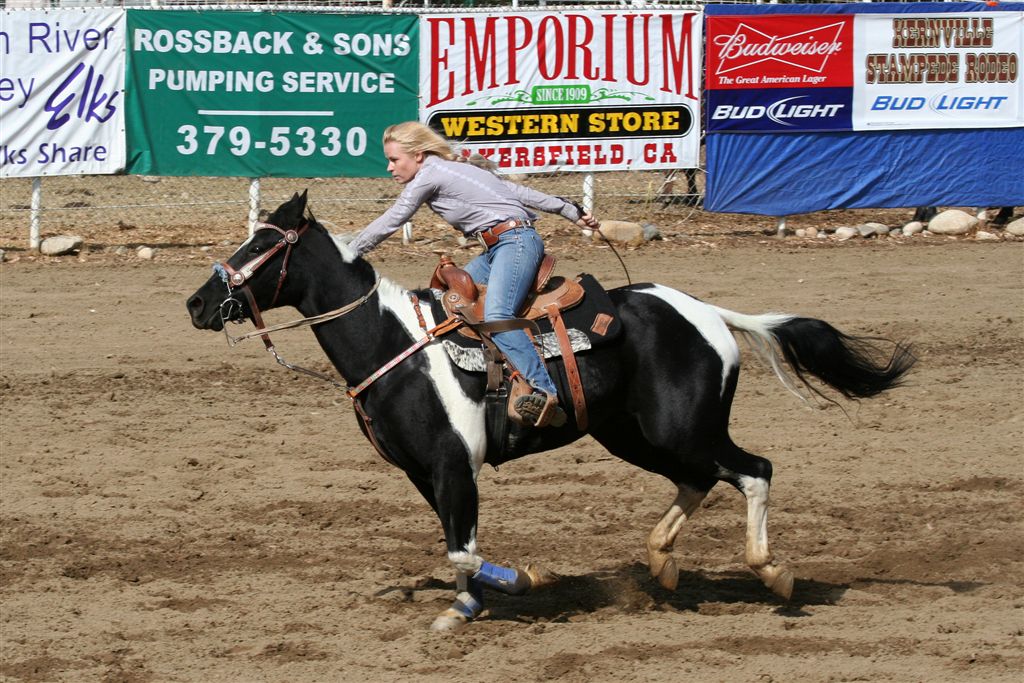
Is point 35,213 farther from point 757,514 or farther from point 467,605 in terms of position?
point 757,514

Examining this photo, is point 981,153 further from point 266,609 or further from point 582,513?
point 266,609

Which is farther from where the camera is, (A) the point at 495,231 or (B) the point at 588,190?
(B) the point at 588,190

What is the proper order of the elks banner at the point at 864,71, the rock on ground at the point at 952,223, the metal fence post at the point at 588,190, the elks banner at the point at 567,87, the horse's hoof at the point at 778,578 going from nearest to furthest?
the horse's hoof at the point at 778,578, the elks banner at the point at 567,87, the metal fence post at the point at 588,190, the elks banner at the point at 864,71, the rock on ground at the point at 952,223

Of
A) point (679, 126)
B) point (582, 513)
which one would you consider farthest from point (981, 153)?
point (582, 513)

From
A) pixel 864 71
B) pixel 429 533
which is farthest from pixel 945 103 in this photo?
pixel 429 533

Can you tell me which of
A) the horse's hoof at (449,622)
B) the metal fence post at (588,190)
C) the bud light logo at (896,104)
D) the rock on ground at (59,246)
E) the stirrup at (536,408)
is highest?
the bud light logo at (896,104)

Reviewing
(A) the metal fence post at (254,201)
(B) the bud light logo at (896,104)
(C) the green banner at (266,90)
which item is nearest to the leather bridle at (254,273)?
(A) the metal fence post at (254,201)

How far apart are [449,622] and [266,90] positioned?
9338mm

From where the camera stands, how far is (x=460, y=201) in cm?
622

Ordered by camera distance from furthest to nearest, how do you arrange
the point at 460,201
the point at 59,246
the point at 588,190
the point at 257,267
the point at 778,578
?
the point at 588,190
the point at 59,246
the point at 778,578
the point at 460,201
the point at 257,267

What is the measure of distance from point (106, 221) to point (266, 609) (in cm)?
1010

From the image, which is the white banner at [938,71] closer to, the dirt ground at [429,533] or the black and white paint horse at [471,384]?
the dirt ground at [429,533]

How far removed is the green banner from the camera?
14.1 metres

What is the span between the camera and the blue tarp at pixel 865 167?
1530cm
